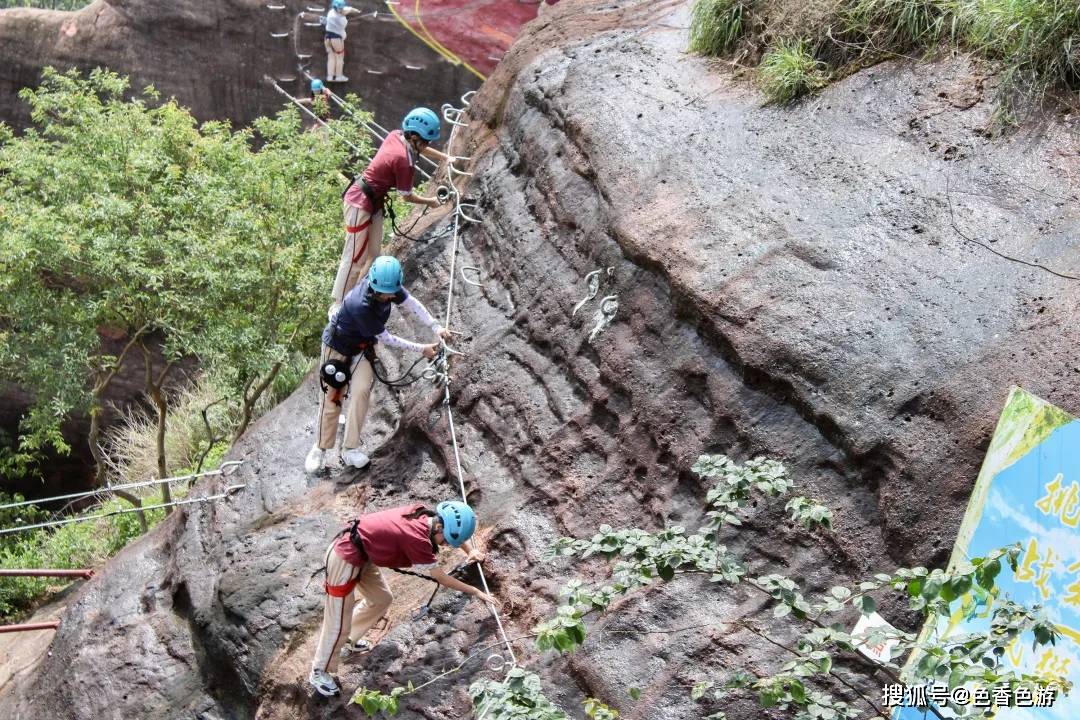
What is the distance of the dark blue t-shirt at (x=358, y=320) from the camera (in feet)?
27.9

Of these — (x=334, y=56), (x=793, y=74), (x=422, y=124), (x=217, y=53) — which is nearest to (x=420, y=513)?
(x=422, y=124)

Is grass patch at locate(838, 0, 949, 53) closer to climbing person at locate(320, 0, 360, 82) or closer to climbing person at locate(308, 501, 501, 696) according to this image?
climbing person at locate(308, 501, 501, 696)

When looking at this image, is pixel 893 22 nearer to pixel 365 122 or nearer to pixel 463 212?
pixel 463 212

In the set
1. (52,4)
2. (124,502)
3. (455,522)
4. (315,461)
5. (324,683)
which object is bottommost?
(124,502)

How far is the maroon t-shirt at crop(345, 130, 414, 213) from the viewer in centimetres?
950

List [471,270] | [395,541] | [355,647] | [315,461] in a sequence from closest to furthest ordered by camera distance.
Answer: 1. [395,541]
2. [355,647]
3. [315,461]
4. [471,270]

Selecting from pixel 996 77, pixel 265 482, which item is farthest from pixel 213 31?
pixel 996 77

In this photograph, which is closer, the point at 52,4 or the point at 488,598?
the point at 488,598

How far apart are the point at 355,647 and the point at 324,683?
304 mm

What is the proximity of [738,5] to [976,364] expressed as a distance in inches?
155

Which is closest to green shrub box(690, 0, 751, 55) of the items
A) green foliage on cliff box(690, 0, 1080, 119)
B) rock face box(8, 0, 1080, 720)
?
green foliage on cliff box(690, 0, 1080, 119)

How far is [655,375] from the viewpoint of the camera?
7.52 meters

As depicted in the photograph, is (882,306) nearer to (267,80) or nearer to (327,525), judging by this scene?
(327,525)

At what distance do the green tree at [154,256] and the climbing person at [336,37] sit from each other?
339 inches
